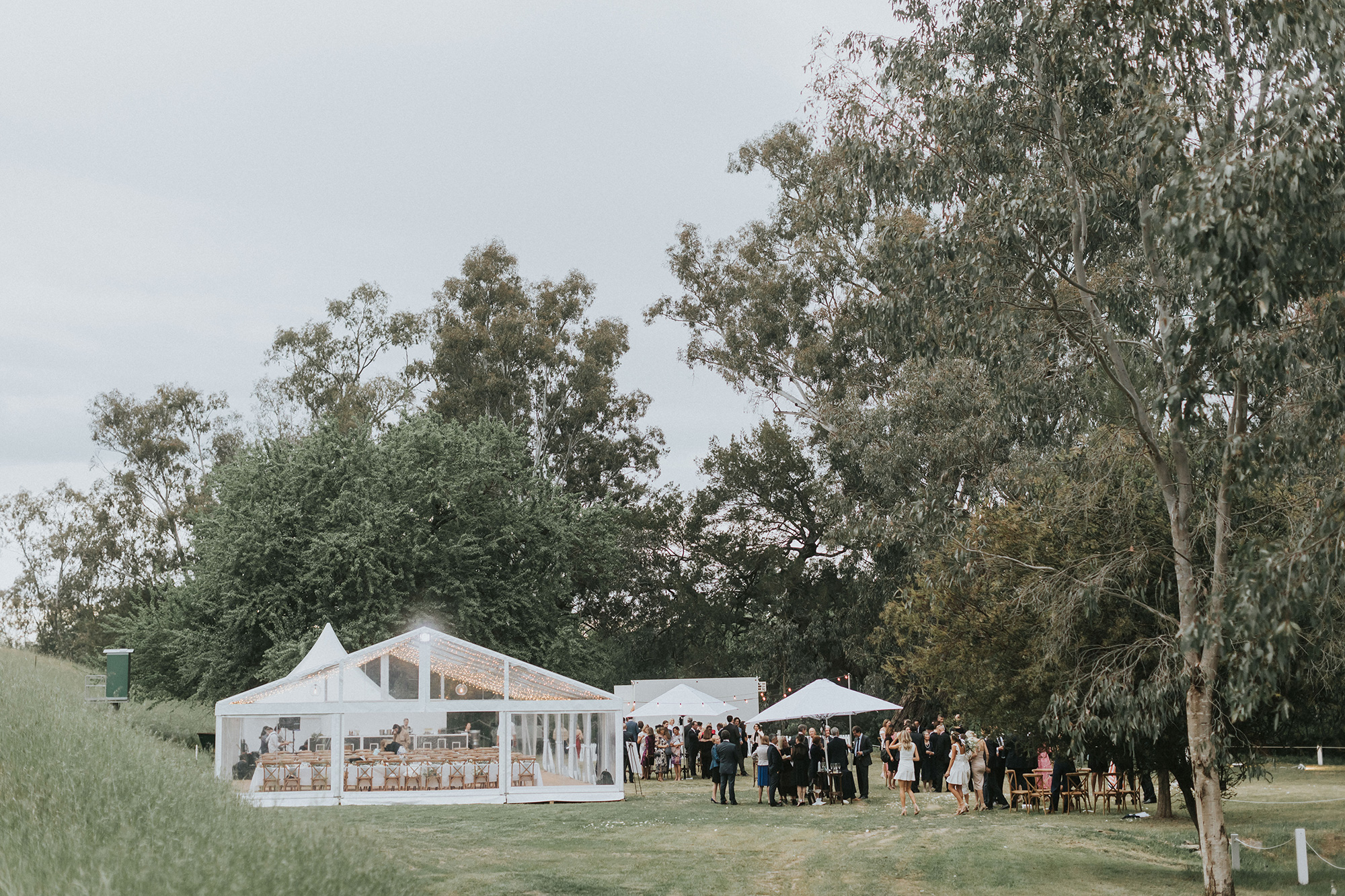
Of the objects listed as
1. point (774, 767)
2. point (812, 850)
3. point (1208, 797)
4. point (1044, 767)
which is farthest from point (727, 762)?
point (1208, 797)

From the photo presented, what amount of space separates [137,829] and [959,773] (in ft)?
50.3

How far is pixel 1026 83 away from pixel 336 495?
23.3m

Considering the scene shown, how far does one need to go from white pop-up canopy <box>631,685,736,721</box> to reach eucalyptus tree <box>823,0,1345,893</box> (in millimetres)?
17990

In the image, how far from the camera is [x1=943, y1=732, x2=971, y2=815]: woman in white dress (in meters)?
20.1

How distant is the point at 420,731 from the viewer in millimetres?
20688

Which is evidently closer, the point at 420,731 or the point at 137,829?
the point at 137,829

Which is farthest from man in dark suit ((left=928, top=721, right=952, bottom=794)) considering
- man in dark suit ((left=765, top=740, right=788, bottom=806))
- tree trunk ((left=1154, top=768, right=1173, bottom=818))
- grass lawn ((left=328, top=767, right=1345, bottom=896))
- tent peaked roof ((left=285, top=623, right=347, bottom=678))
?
tent peaked roof ((left=285, top=623, right=347, bottom=678))

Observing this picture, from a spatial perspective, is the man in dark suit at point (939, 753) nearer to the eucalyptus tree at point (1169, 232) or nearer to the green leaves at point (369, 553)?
the eucalyptus tree at point (1169, 232)

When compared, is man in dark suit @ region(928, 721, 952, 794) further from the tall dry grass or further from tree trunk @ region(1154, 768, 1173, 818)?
the tall dry grass

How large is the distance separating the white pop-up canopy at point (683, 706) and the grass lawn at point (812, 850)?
1020cm

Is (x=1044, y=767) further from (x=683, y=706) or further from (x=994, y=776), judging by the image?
(x=683, y=706)

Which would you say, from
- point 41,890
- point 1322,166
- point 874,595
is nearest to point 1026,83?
point 1322,166

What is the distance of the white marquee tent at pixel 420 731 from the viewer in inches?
792

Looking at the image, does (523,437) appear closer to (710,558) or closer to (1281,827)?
(710,558)
